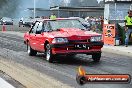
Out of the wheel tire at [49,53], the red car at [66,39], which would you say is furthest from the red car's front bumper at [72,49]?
the wheel tire at [49,53]

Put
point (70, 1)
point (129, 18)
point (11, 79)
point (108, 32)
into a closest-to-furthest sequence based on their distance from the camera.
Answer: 1. point (11, 79)
2. point (129, 18)
3. point (108, 32)
4. point (70, 1)

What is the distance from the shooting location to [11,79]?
30.3 feet

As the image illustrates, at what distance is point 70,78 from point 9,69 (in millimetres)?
2464

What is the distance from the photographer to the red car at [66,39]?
487 inches

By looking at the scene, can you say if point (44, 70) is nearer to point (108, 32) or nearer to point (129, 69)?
point (129, 69)

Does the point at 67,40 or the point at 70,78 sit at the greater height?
the point at 67,40

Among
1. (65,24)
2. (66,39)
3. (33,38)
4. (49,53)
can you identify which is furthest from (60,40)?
(33,38)

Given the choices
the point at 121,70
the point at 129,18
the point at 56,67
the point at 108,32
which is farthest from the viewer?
the point at 108,32

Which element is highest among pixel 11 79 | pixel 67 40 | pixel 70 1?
pixel 70 1

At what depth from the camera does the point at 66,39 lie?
40.4 feet

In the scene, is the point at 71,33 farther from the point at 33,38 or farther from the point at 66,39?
the point at 33,38

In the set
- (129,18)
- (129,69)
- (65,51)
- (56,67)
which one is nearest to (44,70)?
(56,67)

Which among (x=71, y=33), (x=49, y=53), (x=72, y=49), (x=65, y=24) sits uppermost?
(x=65, y=24)

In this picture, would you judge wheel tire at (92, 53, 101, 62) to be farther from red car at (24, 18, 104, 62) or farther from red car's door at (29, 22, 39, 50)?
red car's door at (29, 22, 39, 50)
